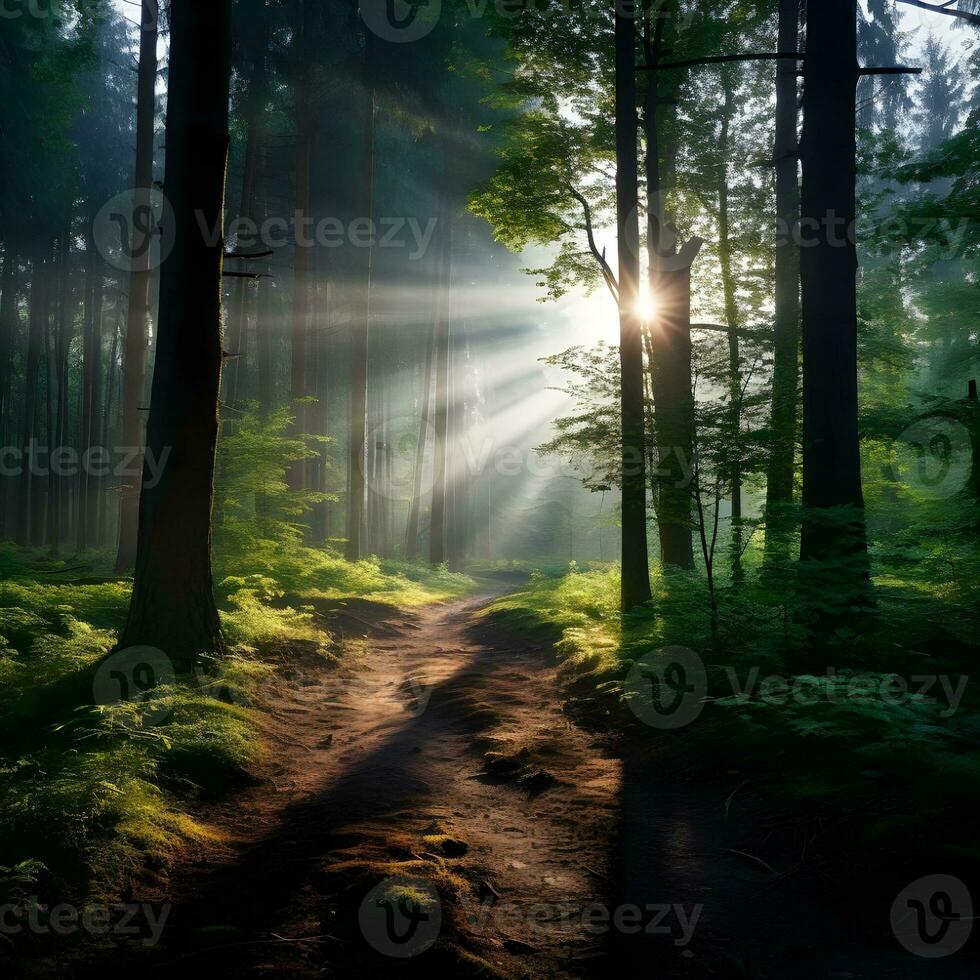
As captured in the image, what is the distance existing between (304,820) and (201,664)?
9.98 feet

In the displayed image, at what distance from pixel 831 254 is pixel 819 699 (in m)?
5.11

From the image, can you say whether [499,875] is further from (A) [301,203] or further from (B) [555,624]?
(A) [301,203]

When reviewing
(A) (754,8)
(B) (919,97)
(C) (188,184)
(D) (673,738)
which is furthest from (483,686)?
(B) (919,97)

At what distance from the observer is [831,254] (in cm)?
745

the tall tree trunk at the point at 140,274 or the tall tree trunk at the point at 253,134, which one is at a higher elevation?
the tall tree trunk at the point at 253,134

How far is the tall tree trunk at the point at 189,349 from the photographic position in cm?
700

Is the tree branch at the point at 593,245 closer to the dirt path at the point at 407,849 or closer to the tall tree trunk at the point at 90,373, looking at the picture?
the dirt path at the point at 407,849

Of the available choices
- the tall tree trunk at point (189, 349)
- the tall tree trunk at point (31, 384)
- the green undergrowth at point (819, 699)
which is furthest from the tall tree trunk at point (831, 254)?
the tall tree trunk at point (31, 384)

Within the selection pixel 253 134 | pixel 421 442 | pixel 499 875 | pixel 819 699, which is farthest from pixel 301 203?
pixel 499 875

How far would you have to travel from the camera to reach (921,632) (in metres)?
6.11

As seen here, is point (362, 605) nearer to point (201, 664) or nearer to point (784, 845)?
point (201, 664)

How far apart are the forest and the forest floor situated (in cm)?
2

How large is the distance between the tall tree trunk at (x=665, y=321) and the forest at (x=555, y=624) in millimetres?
88

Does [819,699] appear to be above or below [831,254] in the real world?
below
